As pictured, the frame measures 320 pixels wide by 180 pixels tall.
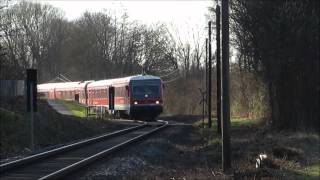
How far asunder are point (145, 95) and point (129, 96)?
1139 mm

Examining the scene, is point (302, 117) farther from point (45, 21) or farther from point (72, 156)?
point (45, 21)

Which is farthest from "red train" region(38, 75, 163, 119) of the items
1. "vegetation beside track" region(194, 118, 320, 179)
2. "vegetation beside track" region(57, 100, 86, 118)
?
"vegetation beside track" region(194, 118, 320, 179)

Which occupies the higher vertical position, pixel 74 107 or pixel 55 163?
pixel 74 107

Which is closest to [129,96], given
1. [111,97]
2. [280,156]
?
[111,97]

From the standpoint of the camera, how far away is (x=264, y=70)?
3662cm

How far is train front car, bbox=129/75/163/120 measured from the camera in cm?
4662

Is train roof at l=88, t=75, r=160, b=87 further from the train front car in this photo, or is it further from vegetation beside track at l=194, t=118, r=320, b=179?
vegetation beside track at l=194, t=118, r=320, b=179

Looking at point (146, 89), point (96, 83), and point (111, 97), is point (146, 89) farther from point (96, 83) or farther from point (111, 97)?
point (96, 83)

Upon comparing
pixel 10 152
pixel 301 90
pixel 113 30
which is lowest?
pixel 10 152

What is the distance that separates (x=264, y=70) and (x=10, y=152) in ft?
58.4

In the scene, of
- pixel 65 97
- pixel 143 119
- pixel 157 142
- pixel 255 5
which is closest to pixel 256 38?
pixel 255 5

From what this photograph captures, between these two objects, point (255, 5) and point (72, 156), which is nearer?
point (72, 156)

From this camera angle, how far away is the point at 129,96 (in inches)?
1844

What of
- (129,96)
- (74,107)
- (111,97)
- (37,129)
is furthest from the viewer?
(74,107)
